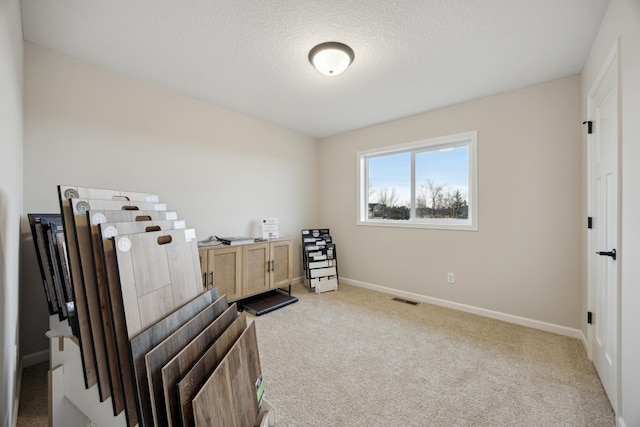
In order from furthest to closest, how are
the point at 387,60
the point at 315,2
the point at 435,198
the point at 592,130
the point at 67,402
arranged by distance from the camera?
the point at 435,198
the point at 387,60
the point at 592,130
the point at 315,2
the point at 67,402

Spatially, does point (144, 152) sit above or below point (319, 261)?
above

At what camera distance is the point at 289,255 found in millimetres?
3758

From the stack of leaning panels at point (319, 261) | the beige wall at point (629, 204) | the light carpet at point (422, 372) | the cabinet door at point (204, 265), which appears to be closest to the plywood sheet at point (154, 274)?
the light carpet at point (422, 372)

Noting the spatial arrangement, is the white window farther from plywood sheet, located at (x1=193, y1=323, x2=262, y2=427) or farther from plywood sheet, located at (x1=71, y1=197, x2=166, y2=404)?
plywood sheet, located at (x1=71, y1=197, x2=166, y2=404)

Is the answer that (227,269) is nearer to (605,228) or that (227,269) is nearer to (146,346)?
(146,346)

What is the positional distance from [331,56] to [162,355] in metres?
2.19

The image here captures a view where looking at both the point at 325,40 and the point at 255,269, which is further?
the point at 255,269

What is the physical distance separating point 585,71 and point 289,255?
11.9 ft

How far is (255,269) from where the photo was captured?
3.33 meters

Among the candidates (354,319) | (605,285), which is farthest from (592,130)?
(354,319)

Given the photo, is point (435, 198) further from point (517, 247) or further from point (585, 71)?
point (585, 71)

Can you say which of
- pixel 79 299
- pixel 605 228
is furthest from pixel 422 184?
pixel 79 299

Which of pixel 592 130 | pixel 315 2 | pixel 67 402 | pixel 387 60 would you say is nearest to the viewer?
pixel 67 402

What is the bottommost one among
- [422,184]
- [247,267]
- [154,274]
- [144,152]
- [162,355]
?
[247,267]
